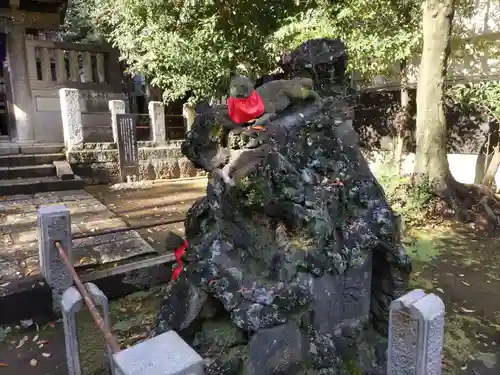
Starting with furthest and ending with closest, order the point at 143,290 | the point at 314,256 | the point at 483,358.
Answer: the point at 143,290 → the point at 483,358 → the point at 314,256

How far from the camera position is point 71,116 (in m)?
10.9

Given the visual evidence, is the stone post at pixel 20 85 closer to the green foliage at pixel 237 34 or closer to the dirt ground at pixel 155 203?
the green foliage at pixel 237 34

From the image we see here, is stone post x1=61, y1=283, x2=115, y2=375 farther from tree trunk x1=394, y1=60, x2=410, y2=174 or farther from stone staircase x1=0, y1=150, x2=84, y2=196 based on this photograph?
tree trunk x1=394, y1=60, x2=410, y2=174

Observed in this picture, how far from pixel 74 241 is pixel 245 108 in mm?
4239

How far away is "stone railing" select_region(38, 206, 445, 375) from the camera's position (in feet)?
5.82

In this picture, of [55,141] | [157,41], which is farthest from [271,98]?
[55,141]

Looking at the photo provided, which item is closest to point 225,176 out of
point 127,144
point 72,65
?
point 127,144

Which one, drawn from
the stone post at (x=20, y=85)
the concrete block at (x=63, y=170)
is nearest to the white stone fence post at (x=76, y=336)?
the concrete block at (x=63, y=170)

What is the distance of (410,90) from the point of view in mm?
11797

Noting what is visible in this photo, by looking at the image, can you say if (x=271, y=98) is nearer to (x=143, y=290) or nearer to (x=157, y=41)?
(x=143, y=290)

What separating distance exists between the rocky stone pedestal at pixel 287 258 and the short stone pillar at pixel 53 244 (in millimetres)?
1793

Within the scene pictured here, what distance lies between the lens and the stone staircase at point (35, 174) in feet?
32.1

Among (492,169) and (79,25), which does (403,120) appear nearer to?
(492,169)

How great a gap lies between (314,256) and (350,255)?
37 centimetres
